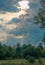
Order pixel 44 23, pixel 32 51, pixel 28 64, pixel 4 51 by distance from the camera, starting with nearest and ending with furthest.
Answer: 1. pixel 28 64
2. pixel 44 23
3. pixel 32 51
4. pixel 4 51

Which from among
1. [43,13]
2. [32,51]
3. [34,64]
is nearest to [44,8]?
[43,13]

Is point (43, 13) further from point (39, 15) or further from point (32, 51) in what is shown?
point (32, 51)

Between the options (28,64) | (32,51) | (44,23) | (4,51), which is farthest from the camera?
(4,51)

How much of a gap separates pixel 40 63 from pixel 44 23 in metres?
16.5

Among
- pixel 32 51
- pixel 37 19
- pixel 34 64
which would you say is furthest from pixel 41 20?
pixel 34 64

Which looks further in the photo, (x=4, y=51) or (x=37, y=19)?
(x=4, y=51)

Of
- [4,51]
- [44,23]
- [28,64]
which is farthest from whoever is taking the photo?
[4,51]

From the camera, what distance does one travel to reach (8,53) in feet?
271

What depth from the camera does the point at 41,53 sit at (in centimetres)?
7525

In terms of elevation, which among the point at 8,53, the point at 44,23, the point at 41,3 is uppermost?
the point at 41,3

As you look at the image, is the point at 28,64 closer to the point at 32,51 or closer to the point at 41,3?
the point at 41,3

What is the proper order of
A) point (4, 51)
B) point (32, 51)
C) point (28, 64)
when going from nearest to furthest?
point (28, 64) < point (32, 51) < point (4, 51)

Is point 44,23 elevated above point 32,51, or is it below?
above

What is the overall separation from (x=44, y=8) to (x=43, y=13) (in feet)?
3.78
